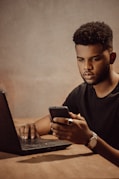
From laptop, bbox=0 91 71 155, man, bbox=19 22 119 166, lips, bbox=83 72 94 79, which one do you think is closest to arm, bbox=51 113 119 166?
laptop, bbox=0 91 71 155

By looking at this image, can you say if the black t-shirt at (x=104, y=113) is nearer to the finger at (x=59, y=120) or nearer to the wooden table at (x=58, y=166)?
the wooden table at (x=58, y=166)

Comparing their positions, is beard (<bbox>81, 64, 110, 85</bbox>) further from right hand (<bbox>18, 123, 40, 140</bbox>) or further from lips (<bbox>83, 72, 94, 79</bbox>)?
right hand (<bbox>18, 123, 40, 140</bbox>)

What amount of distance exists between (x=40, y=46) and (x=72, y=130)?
1.36 metres

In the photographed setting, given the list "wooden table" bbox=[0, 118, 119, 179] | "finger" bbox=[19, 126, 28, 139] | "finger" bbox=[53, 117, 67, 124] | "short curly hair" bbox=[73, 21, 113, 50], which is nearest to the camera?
"wooden table" bbox=[0, 118, 119, 179]

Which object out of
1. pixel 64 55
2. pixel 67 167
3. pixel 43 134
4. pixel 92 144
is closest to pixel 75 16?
pixel 64 55

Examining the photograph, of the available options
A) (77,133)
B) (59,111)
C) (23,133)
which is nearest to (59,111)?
(59,111)

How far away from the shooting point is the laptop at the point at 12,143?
1.32 metres

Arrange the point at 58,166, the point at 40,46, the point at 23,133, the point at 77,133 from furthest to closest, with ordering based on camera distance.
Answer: the point at 40,46
the point at 23,133
the point at 77,133
the point at 58,166

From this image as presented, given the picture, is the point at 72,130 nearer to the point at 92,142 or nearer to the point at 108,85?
the point at 92,142

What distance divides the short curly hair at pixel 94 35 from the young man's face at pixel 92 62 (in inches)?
1.0

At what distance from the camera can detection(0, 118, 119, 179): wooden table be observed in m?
1.11

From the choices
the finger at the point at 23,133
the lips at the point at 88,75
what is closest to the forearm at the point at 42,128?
the finger at the point at 23,133

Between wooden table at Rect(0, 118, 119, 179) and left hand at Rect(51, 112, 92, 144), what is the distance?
0.07 meters

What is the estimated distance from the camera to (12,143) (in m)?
1.35
